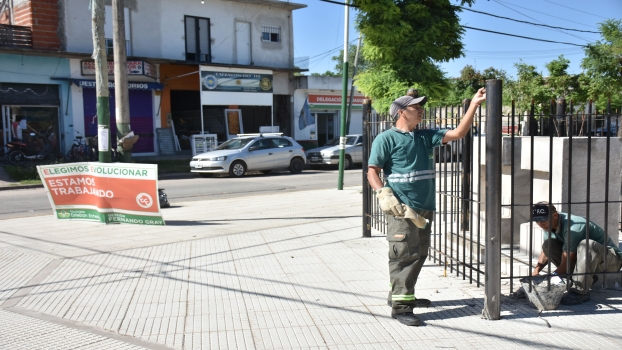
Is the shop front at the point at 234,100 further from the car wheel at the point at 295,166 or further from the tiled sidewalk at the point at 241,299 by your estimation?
the tiled sidewalk at the point at 241,299

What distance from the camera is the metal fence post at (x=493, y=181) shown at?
464cm

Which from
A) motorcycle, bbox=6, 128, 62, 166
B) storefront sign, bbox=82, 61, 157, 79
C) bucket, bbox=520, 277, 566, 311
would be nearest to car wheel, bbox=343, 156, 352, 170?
storefront sign, bbox=82, 61, 157, 79

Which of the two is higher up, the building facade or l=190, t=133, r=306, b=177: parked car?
the building facade

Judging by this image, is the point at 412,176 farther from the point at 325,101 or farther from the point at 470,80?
the point at 470,80

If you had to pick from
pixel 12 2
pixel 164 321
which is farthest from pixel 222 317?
pixel 12 2

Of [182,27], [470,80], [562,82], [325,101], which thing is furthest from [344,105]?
[470,80]

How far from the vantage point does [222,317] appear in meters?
5.12

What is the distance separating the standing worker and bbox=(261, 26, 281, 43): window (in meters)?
26.1

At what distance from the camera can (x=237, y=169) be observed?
20.3 m

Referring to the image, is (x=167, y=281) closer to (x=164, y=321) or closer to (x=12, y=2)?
(x=164, y=321)

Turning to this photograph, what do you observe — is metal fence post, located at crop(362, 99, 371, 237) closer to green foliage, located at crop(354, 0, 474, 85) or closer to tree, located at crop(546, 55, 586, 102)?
green foliage, located at crop(354, 0, 474, 85)

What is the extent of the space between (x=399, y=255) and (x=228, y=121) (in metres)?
25.0

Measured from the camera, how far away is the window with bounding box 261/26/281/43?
98.7ft

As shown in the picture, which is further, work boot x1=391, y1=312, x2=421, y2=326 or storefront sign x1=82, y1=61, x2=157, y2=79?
storefront sign x1=82, y1=61, x2=157, y2=79
